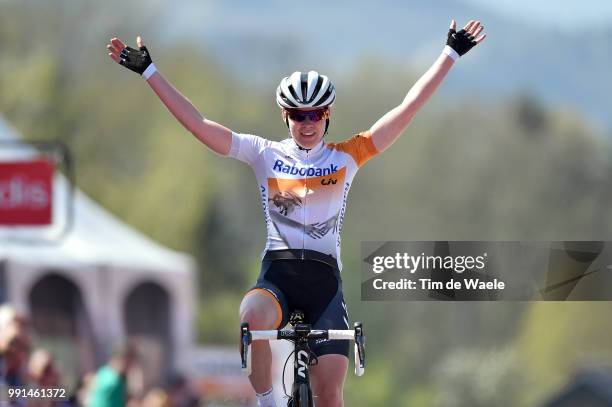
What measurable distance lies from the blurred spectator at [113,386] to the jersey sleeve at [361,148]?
5708 millimetres

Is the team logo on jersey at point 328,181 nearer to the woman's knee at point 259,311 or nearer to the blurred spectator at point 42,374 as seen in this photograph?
the woman's knee at point 259,311

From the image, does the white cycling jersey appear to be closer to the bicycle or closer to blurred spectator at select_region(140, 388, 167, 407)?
the bicycle

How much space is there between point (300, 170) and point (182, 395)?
8.93m

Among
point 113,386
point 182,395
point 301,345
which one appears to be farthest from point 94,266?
point 301,345

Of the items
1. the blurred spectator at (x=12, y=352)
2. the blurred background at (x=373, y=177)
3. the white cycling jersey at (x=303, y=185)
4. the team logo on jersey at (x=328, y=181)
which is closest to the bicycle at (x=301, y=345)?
the white cycling jersey at (x=303, y=185)

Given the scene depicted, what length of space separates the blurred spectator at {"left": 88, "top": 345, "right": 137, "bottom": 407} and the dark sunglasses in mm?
5828

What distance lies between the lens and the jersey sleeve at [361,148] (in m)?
10.0

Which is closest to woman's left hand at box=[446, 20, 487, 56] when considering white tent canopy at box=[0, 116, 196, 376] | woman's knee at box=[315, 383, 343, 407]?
woman's knee at box=[315, 383, 343, 407]

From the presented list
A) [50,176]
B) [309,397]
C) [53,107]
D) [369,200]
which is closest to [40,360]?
[309,397]

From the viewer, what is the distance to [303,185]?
388 inches

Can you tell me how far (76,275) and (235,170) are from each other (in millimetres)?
67011

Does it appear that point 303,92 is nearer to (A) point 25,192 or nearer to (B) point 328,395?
(B) point 328,395

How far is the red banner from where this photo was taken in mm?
23391

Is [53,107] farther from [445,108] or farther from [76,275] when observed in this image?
[76,275]
